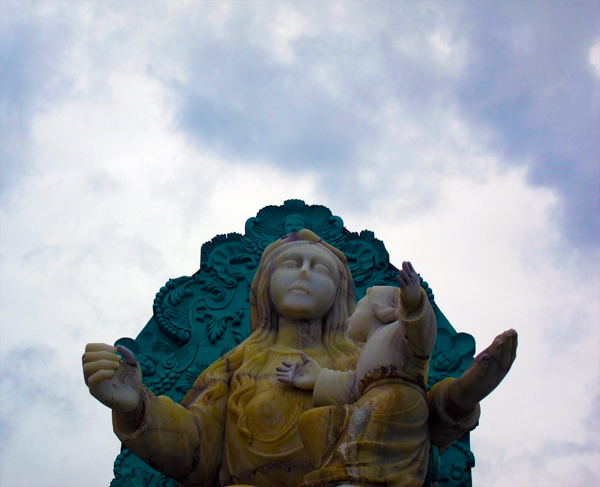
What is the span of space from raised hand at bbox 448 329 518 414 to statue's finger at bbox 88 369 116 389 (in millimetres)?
1813

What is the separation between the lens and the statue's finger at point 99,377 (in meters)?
5.03

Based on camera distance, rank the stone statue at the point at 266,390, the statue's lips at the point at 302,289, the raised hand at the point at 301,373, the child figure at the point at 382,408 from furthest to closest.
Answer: the statue's lips at the point at 302,289 < the raised hand at the point at 301,373 < the stone statue at the point at 266,390 < the child figure at the point at 382,408

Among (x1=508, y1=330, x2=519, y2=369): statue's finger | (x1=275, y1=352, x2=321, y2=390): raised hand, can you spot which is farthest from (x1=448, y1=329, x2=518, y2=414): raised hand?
(x1=275, y1=352, x2=321, y2=390): raised hand

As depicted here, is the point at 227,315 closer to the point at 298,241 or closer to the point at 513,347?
the point at 298,241

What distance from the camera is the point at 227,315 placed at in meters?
7.86

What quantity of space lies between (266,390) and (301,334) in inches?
25.0

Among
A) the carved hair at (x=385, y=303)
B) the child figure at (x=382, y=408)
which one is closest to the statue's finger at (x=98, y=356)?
the child figure at (x=382, y=408)

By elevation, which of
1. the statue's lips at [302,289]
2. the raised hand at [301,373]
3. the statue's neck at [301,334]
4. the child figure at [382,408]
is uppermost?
the statue's lips at [302,289]

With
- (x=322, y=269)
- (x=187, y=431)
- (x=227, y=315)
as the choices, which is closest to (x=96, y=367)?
(x=187, y=431)

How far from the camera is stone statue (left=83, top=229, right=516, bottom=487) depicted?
202 inches

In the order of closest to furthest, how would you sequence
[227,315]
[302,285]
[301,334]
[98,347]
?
[98,347], [302,285], [301,334], [227,315]

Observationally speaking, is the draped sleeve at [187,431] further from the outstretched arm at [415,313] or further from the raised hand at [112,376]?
the outstretched arm at [415,313]

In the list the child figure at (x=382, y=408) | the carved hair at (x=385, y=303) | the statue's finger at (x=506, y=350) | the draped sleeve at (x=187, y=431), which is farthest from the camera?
the draped sleeve at (x=187, y=431)

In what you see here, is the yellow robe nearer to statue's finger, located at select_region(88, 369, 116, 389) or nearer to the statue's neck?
the statue's neck
